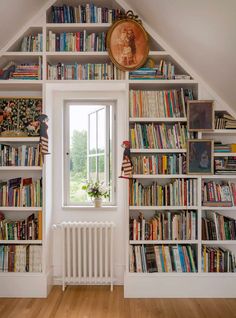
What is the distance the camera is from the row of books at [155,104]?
2.82m

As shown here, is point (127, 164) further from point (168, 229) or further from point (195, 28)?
point (195, 28)

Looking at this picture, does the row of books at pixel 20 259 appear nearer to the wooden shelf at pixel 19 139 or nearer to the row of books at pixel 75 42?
the wooden shelf at pixel 19 139

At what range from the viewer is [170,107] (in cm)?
282

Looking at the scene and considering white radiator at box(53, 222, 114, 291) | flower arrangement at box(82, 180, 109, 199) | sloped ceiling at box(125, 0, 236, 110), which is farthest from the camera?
flower arrangement at box(82, 180, 109, 199)

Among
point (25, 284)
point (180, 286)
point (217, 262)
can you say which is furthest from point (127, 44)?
point (25, 284)

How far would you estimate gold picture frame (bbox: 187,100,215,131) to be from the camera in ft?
9.04

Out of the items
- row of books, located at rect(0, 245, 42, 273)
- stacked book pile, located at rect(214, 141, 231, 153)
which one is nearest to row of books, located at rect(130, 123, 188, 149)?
stacked book pile, located at rect(214, 141, 231, 153)

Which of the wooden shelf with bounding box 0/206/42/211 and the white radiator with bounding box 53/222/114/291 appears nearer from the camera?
the wooden shelf with bounding box 0/206/42/211

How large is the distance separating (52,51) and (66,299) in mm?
2436

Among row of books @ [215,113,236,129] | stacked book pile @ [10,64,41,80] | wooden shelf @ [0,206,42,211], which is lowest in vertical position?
wooden shelf @ [0,206,42,211]

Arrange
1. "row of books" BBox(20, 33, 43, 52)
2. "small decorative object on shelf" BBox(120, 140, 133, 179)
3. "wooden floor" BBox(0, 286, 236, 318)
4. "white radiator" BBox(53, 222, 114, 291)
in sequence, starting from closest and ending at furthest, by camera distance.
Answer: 1. "wooden floor" BBox(0, 286, 236, 318)
2. "small decorative object on shelf" BBox(120, 140, 133, 179)
3. "row of books" BBox(20, 33, 43, 52)
4. "white radiator" BBox(53, 222, 114, 291)

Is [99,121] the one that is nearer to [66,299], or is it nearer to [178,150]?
[178,150]

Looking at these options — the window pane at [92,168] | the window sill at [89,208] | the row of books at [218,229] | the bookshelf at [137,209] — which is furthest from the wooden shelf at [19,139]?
the row of books at [218,229]

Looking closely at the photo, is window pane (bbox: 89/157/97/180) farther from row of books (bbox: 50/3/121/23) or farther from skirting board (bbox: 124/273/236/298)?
row of books (bbox: 50/3/121/23)
